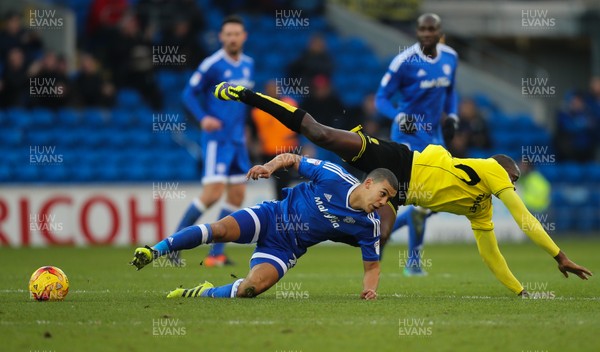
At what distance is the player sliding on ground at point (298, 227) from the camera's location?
355 inches

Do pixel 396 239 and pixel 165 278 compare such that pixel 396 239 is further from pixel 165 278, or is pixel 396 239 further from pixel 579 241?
pixel 165 278

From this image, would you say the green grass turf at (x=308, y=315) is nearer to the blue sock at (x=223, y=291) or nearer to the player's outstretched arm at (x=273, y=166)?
the blue sock at (x=223, y=291)

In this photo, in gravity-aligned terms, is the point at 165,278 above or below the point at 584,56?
below

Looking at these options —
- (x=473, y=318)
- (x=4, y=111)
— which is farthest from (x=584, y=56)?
(x=473, y=318)

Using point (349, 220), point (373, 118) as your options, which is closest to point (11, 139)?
point (373, 118)

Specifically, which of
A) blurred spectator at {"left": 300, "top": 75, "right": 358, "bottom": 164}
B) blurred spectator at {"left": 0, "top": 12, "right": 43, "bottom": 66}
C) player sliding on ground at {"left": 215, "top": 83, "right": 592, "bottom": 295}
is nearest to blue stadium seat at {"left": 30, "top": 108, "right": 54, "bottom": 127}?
blurred spectator at {"left": 0, "top": 12, "right": 43, "bottom": 66}

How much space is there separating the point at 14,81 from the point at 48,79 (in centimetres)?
76

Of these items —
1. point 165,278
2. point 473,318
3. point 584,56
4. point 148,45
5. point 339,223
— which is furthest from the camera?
point 584,56

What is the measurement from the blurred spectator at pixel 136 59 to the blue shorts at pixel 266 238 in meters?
13.3

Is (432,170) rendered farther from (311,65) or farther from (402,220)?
(311,65)

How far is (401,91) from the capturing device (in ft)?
41.2

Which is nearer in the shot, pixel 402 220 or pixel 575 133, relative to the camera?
pixel 402 220

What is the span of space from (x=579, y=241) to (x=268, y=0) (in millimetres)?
9507

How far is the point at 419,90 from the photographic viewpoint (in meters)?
12.3
